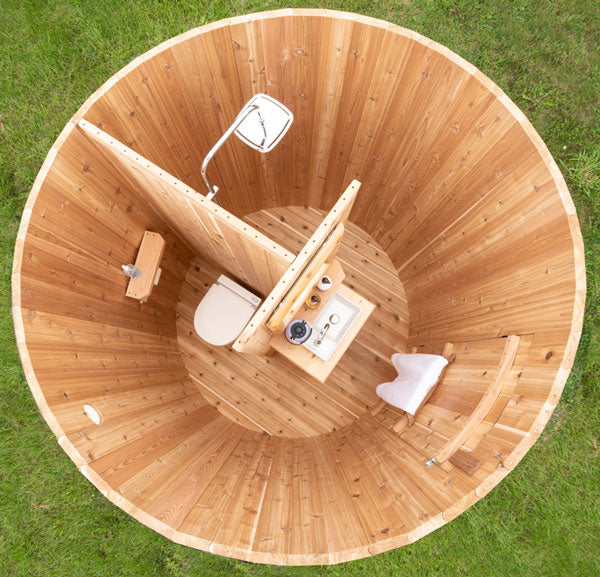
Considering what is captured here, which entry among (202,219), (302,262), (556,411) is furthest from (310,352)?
(556,411)

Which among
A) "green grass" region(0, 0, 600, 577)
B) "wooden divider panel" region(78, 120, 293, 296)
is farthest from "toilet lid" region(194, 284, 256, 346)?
"green grass" region(0, 0, 600, 577)

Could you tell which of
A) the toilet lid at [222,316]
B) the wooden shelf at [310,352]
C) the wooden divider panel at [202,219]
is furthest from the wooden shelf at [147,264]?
the wooden shelf at [310,352]

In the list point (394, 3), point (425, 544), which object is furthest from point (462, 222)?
point (425, 544)

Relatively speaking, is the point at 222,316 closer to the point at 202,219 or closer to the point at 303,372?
the point at 303,372

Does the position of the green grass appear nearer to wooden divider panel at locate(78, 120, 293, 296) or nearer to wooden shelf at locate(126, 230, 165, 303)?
wooden shelf at locate(126, 230, 165, 303)

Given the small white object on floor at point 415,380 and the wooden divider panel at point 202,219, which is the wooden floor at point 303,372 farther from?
the wooden divider panel at point 202,219

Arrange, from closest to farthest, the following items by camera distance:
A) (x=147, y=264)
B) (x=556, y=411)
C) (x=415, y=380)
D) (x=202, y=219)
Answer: (x=202, y=219) → (x=415, y=380) → (x=147, y=264) → (x=556, y=411)
